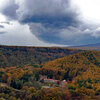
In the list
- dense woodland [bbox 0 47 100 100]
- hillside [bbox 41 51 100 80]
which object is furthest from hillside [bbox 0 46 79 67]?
hillside [bbox 41 51 100 80]

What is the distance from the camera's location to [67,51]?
379 ft

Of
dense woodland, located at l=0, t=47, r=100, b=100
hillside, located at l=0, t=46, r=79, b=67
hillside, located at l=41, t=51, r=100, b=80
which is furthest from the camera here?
hillside, located at l=0, t=46, r=79, b=67

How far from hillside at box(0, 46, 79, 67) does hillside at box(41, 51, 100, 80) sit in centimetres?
2773

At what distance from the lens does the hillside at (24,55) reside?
75863 mm

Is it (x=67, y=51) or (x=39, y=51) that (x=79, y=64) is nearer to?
(x=39, y=51)

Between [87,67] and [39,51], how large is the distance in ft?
176

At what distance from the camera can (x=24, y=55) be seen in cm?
8781

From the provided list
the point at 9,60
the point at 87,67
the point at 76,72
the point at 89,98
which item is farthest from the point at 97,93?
the point at 9,60

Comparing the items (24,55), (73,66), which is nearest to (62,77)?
(73,66)

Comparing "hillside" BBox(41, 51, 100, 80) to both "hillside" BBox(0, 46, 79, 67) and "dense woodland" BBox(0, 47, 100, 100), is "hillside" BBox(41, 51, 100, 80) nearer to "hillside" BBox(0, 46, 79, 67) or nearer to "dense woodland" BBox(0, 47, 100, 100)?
"dense woodland" BBox(0, 47, 100, 100)

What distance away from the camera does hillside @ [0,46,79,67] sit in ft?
249

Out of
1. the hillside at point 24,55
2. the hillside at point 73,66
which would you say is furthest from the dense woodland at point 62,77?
the hillside at point 24,55

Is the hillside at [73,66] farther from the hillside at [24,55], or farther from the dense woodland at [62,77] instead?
the hillside at [24,55]

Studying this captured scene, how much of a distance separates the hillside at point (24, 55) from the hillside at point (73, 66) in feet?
91.0
